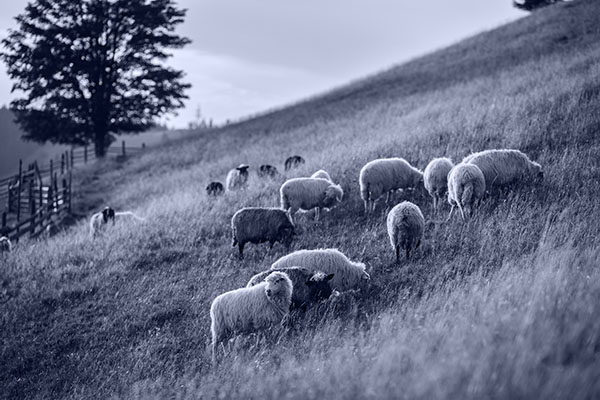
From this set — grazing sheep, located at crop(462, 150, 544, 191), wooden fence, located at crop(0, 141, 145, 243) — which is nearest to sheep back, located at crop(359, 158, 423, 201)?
grazing sheep, located at crop(462, 150, 544, 191)

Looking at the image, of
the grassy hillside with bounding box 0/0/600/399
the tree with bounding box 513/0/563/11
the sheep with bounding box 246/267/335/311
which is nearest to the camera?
the grassy hillside with bounding box 0/0/600/399

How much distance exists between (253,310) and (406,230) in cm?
244

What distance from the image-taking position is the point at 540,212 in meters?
7.25

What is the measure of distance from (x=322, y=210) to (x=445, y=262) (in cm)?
427

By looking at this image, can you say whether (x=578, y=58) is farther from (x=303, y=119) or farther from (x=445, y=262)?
(x=445, y=262)

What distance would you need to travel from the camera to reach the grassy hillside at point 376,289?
11.5 ft

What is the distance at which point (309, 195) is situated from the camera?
10.1 m

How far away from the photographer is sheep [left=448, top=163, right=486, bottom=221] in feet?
26.5

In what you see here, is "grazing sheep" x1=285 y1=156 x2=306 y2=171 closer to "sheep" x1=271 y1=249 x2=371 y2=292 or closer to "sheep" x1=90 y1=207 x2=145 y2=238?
"sheep" x1=90 y1=207 x2=145 y2=238

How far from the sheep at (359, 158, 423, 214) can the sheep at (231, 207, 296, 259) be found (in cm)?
171

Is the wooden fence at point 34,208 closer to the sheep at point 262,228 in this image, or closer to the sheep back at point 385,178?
the sheep at point 262,228

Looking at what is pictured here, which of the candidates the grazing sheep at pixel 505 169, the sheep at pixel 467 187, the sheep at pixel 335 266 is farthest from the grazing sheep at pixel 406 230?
the grazing sheep at pixel 505 169

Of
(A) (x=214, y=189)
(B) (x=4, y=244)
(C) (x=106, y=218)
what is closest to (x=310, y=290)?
(A) (x=214, y=189)

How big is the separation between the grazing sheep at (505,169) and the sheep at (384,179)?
135 cm
